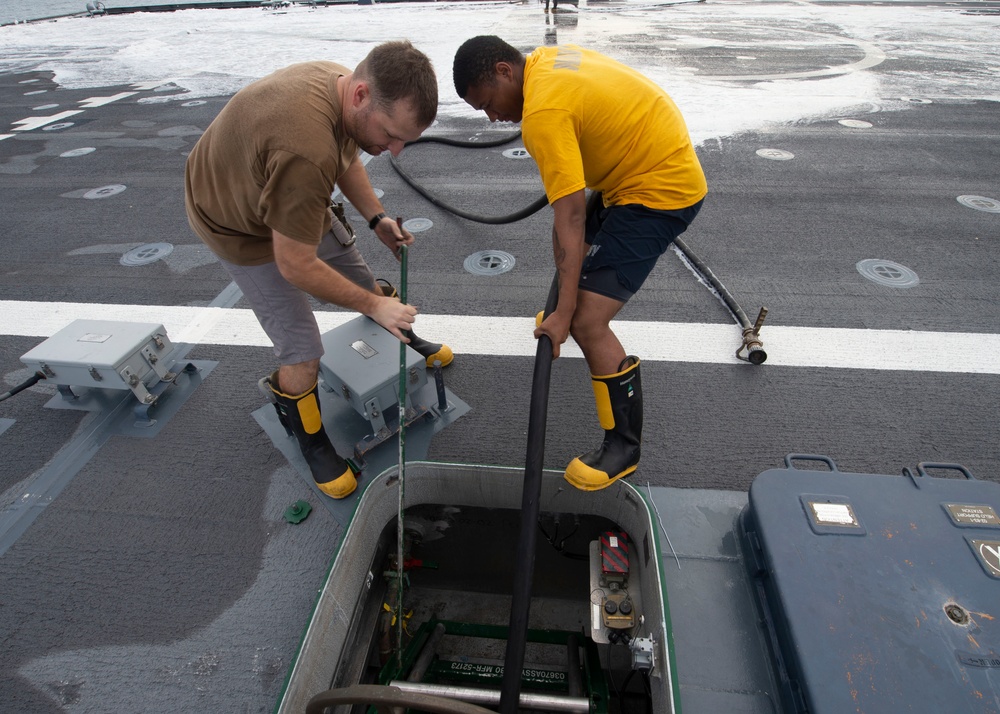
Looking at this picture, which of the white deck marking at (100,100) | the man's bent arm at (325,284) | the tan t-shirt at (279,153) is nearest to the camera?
the tan t-shirt at (279,153)

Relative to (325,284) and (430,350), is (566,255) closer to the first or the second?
(325,284)

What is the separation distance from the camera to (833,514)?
1749 millimetres

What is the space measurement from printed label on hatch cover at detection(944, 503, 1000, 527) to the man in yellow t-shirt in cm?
110

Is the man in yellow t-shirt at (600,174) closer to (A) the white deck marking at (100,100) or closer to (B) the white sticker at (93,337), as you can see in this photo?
(B) the white sticker at (93,337)

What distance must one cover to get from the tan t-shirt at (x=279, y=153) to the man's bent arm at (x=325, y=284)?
49mm

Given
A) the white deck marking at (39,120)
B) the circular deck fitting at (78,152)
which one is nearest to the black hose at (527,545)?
the circular deck fitting at (78,152)

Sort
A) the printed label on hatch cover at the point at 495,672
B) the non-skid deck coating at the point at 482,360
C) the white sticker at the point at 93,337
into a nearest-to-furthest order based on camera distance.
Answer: the non-skid deck coating at the point at 482,360 < the printed label on hatch cover at the point at 495,672 < the white sticker at the point at 93,337

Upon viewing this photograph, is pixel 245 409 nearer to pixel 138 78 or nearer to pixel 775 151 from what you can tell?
pixel 775 151

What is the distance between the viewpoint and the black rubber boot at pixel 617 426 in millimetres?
2156

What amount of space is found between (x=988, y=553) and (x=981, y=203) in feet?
14.2

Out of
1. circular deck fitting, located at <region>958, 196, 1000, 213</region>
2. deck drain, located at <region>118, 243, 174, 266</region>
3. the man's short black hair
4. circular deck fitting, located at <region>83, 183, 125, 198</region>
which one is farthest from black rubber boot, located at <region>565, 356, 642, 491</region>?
circular deck fitting, located at <region>83, 183, 125, 198</region>

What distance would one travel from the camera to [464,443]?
259 centimetres

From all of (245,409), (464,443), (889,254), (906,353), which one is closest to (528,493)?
(464,443)

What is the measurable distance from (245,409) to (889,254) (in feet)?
15.1
